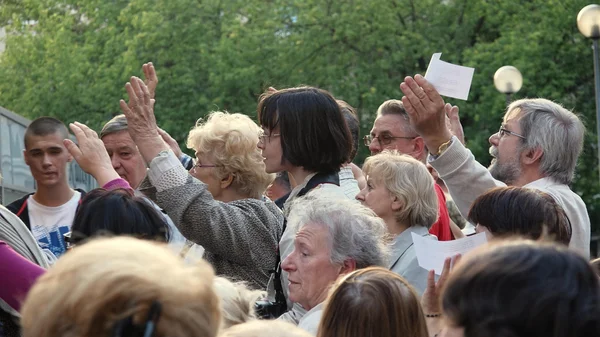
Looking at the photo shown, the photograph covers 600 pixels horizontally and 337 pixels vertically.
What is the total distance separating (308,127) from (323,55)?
2162 cm

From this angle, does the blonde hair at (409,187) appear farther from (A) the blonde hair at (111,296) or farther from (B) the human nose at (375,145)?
(A) the blonde hair at (111,296)

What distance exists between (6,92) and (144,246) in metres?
28.2

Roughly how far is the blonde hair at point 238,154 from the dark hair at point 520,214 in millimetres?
1596

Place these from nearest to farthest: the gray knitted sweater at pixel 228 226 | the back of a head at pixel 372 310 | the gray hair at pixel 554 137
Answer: the back of a head at pixel 372 310 < the gray knitted sweater at pixel 228 226 < the gray hair at pixel 554 137

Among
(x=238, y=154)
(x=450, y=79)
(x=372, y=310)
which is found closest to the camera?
(x=372, y=310)

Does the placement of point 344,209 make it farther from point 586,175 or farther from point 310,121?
point 586,175

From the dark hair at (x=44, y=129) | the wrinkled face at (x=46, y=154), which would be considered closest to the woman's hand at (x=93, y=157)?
the wrinkled face at (x=46, y=154)

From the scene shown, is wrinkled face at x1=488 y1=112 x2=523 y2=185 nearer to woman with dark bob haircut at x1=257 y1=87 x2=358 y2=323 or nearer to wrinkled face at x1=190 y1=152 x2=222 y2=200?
woman with dark bob haircut at x1=257 y1=87 x2=358 y2=323

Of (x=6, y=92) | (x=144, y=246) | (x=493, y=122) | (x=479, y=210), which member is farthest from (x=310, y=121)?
(x=6, y=92)

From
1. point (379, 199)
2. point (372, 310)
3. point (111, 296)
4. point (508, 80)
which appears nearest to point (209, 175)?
point (379, 199)

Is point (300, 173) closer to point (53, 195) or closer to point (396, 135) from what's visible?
point (396, 135)

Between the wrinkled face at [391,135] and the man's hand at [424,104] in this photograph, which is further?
the wrinkled face at [391,135]

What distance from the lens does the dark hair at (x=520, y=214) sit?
4.27 metres

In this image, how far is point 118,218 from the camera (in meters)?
3.92
